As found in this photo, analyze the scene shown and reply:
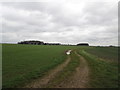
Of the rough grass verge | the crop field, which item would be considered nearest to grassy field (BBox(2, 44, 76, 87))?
the crop field

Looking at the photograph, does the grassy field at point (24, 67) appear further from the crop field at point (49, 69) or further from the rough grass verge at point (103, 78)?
the rough grass verge at point (103, 78)

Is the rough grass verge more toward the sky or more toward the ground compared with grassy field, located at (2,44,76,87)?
more toward the ground

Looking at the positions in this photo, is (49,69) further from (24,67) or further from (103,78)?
(103,78)

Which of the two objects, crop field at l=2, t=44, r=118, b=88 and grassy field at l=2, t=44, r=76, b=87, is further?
grassy field at l=2, t=44, r=76, b=87

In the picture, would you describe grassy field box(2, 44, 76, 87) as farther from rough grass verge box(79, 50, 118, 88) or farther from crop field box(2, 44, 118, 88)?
rough grass verge box(79, 50, 118, 88)

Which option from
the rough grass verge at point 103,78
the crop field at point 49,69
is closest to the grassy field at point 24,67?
the crop field at point 49,69

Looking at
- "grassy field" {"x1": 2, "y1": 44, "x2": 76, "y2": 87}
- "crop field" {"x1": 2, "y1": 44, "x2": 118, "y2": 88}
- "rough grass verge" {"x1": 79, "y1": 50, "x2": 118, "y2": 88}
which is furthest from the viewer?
"grassy field" {"x1": 2, "y1": 44, "x2": 76, "y2": 87}

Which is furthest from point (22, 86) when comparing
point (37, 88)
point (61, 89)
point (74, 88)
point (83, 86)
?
point (83, 86)

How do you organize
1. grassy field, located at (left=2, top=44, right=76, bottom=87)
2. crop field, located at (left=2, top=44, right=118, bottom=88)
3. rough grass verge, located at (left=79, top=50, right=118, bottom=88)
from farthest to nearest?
grassy field, located at (left=2, top=44, right=76, bottom=87) → crop field, located at (left=2, top=44, right=118, bottom=88) → rough grass verge, located at (left=79, top=50, right=118, bottom=88)

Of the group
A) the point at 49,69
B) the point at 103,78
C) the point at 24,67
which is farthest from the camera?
the point at 24,67

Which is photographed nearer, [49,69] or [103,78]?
[103,78]

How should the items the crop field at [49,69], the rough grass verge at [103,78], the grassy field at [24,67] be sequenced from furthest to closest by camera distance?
the grassy field at [24,67] < the crop field at [49,69] < the rough grass verge at [103,78]

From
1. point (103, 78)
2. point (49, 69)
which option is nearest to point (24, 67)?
point (49, 69)

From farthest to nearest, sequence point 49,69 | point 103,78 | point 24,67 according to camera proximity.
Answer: point 24,67 < point 49,69 < point 103,78
